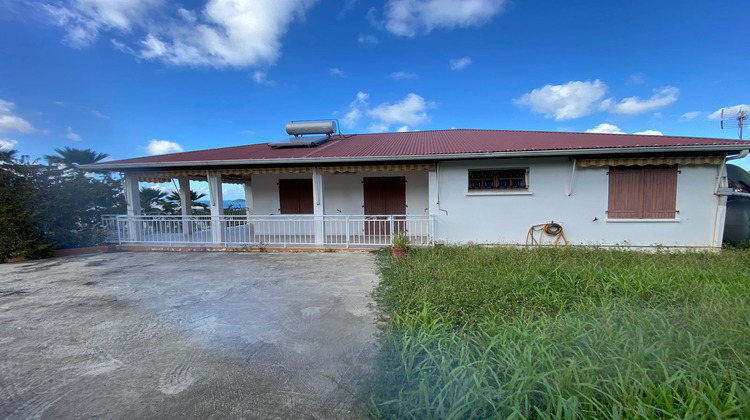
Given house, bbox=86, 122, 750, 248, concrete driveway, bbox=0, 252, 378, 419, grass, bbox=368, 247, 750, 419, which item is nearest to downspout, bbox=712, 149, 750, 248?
house, bbox=86, 122, 750, 248

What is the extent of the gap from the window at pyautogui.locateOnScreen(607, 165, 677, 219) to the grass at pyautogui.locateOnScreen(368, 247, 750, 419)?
9.96 ft

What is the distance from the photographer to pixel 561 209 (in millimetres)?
7180

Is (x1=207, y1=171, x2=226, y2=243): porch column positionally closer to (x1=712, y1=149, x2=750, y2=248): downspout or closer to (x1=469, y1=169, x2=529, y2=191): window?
(x1=469, y1=169, x2=529, y2=191): window

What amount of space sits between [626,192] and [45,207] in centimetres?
1538

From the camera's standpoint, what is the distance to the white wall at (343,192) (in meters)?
9.54

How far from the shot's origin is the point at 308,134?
11234mm

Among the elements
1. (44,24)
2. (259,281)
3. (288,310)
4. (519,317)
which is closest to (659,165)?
(519,317)

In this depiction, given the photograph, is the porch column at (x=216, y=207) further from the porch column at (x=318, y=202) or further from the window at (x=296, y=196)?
the porch column at (x=318, y=202)

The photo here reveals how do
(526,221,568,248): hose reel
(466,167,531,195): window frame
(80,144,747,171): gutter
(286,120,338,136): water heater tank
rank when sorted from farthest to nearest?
(286,120,338,136): water heater tank → (466,167,531,195): window frame → (526,221,568,248): hose reel → (80,144,747,171): gutter

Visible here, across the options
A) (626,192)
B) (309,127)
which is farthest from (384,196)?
(626,192)

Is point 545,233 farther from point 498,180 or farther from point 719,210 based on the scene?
point 719,210

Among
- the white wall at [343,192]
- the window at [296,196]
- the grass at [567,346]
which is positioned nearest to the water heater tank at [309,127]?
the white wall at [343,192]

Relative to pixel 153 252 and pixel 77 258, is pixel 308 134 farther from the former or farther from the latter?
pixel 77 258

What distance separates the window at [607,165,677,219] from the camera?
6734 millimetres
